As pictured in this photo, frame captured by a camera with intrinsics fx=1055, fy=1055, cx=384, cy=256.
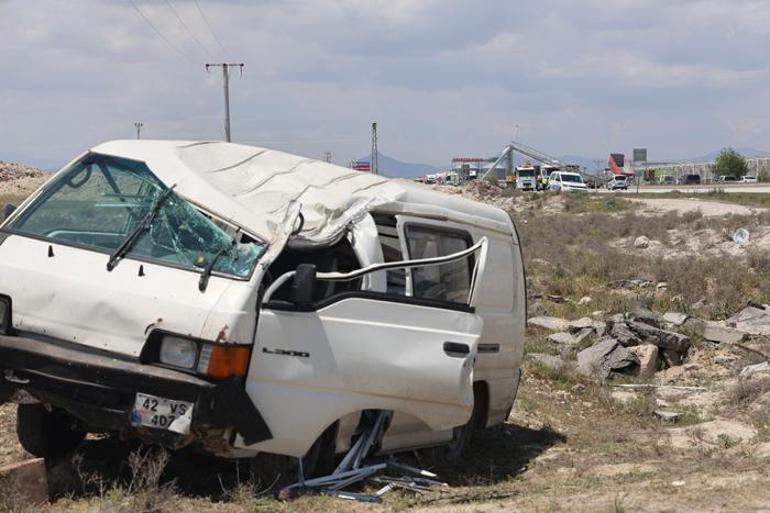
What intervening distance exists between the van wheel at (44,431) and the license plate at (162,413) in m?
1.19

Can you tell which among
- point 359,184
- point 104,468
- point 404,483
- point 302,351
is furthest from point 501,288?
point 104,468

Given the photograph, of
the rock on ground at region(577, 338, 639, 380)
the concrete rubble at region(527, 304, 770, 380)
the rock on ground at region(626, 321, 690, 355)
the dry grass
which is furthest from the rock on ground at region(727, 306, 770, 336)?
the rock on ground at region(577, 338, 639, 380)

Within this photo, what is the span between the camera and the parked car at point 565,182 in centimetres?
6419

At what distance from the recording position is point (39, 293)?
6.02 m

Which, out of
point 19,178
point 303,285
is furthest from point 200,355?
point 19,178

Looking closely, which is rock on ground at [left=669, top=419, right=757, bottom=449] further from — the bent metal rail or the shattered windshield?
the shattered windshield

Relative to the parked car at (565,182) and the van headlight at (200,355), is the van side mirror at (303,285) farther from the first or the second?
the parked car at (565,182)

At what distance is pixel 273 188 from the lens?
7.04 metres

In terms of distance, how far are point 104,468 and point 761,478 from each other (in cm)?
416

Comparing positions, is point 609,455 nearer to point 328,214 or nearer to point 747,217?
point 328,214

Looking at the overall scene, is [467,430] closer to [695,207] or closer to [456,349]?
[456,349]

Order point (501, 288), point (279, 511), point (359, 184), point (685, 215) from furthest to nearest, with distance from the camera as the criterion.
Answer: point (685, 215) < point (501, 288) < point (359, 184) < point (279, 511)

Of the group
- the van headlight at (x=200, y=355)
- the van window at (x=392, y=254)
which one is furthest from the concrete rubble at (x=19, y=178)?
the van headlight at (x=200, y=355)

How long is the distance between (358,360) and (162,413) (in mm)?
1161
